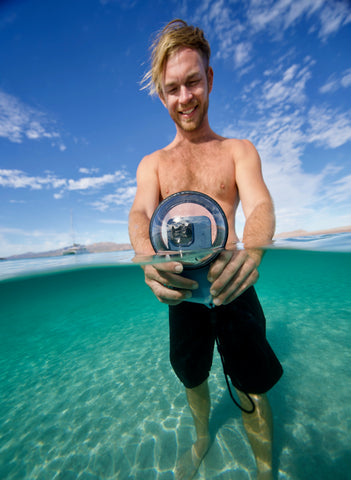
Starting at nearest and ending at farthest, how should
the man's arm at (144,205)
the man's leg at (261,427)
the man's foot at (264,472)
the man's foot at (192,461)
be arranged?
the man's arm at (144,205)
the man's leg at (261,427)
the man's foot at (264,472)
the man's foot at (192,461)

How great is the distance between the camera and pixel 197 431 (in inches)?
101

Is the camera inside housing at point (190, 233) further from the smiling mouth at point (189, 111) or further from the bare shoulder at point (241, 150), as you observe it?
the smiling mouth at point (189, 111)

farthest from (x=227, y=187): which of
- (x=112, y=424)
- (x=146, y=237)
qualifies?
(x=112, y=424)

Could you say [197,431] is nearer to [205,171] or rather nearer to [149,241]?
[149,241]

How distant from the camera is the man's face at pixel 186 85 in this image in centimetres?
198

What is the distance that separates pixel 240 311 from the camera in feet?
6.19

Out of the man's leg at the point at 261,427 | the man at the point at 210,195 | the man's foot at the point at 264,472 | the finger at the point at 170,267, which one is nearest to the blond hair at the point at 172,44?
the man at the point at 210,195

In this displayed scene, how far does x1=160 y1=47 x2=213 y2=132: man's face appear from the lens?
1.98m

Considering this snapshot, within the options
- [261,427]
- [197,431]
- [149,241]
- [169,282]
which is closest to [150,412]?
[197,431]

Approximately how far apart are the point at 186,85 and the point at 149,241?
5.37 feet

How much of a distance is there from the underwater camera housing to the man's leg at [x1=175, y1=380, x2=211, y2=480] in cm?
142

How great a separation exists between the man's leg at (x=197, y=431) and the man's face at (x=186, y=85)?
3003 millimetres

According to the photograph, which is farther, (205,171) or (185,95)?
(205,171)

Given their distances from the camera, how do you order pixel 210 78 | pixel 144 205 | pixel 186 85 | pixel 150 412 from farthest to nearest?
pixel 150 412 < pixel 210 78 < pixel 144 205 < pixel 186 85
